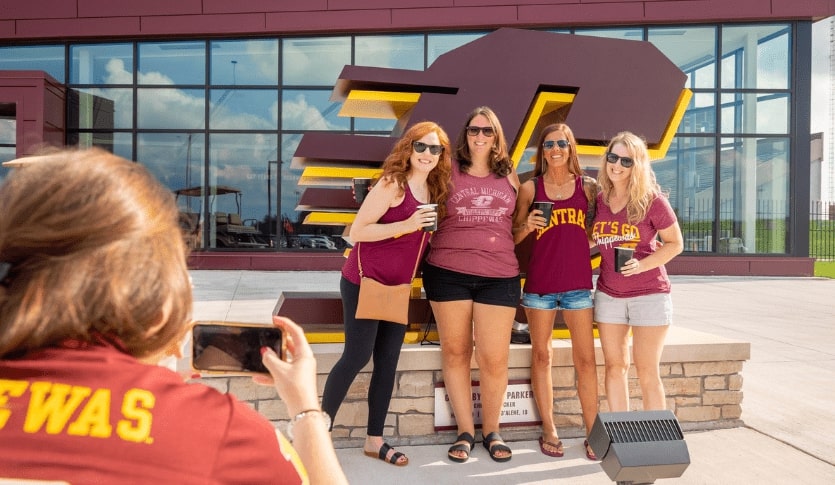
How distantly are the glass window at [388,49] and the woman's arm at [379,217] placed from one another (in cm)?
1156

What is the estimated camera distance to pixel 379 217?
3.26m

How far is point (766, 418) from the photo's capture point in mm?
4070

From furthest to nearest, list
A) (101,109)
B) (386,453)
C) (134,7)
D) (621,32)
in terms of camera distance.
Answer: (101,109), (621,32), (134,7), (386,453)

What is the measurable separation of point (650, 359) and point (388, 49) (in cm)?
1228

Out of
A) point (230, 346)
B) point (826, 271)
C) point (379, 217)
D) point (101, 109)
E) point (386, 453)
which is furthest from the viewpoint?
point (826, 271)

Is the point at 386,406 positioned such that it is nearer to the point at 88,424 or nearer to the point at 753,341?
the point at 88,424

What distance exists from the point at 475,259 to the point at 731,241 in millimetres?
13377

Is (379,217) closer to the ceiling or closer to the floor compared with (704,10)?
closer to the floor

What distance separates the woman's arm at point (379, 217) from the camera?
3174 mm

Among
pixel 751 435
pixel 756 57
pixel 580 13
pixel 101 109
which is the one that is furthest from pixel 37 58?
pixel 756 57

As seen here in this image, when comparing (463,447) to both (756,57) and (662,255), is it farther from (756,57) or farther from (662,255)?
(756,57)

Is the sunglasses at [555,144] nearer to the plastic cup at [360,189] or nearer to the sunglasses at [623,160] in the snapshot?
the sunglasses at [623,160]

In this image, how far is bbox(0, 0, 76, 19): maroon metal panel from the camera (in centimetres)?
1382

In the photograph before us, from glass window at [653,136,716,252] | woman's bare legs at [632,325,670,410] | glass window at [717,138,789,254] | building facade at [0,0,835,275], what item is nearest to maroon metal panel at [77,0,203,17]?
building facade at [0,0,835,275]
